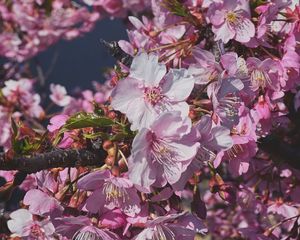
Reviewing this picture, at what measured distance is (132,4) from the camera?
3.69m

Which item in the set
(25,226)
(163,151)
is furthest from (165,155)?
(25,226)

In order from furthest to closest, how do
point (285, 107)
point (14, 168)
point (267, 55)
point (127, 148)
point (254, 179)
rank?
point (254, 179)
point (285, 107)
point (267, 55)
point (127, 148)
point (14, 168)

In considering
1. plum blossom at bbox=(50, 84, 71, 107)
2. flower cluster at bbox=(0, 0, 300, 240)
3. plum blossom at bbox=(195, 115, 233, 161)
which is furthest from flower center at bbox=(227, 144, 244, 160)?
plum blossom at bbox=(50, 84, 71, 107)

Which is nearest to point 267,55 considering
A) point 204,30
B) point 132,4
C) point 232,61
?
point 204,30

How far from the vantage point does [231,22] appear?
1.63 m

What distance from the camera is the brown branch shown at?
1.18 meters

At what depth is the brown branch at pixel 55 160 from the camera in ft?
3.86

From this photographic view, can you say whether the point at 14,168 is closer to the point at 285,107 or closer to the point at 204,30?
the point at 204,30

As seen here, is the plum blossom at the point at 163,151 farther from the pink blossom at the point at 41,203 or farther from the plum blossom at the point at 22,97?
the plum blossom at the point at 22,97

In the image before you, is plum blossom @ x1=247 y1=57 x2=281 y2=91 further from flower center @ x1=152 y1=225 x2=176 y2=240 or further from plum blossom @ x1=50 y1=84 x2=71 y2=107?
plum blossom @ x1=50 y1=84 x2=71 y2=107

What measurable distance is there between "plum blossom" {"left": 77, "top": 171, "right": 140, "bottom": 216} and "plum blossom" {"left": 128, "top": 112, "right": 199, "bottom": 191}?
0.05 meters

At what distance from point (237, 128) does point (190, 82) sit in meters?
0.28

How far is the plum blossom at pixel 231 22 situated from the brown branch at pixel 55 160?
0.61 meters

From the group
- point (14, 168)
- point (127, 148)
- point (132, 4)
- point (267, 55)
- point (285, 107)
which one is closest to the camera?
point (14, 168)
